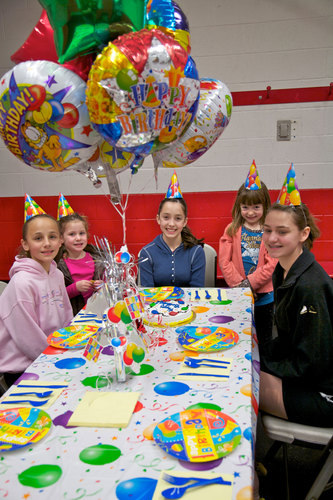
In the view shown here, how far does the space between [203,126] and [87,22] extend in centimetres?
58

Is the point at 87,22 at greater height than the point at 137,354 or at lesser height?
greater

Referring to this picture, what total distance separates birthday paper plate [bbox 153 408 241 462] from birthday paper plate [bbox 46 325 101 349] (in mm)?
565

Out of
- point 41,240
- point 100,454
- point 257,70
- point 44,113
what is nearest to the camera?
point 100,454

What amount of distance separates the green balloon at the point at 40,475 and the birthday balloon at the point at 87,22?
46.5 inches

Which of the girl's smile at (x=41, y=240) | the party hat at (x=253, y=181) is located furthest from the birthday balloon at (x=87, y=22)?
the party hat at (x=253, y=181)

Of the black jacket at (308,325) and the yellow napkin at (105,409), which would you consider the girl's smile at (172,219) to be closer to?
the black jacket at (308,325)

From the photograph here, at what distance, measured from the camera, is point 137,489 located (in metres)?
0.85

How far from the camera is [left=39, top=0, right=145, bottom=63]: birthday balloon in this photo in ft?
3.89

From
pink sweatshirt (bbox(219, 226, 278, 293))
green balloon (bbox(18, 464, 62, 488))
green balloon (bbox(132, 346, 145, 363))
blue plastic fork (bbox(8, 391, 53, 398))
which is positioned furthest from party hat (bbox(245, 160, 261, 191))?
green balloon (bbox(18, 464, 62, 488))

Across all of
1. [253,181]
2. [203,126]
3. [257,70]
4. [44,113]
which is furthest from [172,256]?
[257,70]

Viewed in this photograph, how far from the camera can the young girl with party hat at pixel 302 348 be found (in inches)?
57.5

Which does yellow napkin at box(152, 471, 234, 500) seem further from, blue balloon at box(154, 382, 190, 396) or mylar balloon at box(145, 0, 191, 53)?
mylar balloon at box(145, 0, 191, 53)

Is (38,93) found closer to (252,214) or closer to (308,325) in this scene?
(308,325)

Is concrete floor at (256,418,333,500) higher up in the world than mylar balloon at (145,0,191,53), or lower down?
lower down
